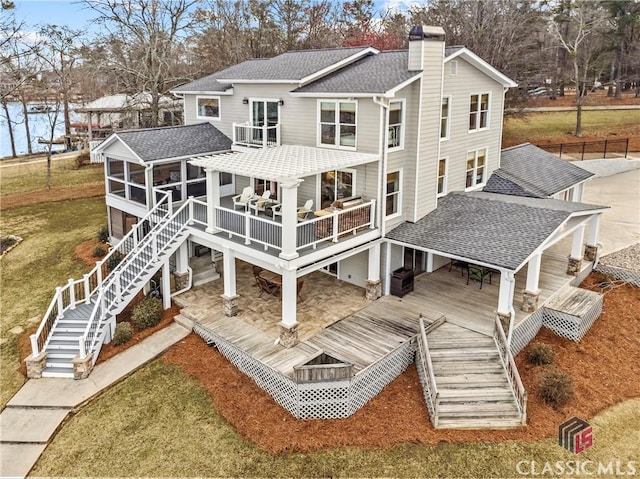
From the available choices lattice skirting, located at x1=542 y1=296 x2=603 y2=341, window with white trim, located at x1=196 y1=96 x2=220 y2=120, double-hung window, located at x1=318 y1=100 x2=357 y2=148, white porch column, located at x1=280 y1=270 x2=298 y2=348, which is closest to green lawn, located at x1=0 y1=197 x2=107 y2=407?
white porch column, located at x1=280 y1=270 x2=298 y2=348

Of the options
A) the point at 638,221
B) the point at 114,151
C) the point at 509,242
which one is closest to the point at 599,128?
the point at 638,221

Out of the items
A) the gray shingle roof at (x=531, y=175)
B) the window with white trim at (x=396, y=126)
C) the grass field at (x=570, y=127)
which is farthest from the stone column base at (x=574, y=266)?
the grass field at (x=570, y=127)

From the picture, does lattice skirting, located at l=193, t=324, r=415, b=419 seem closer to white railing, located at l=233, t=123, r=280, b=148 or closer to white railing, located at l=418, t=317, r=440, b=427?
white railing, located at l=418, t=317, r=440, b=427

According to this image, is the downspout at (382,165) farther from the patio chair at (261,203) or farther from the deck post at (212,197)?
the deck post at (212,197)

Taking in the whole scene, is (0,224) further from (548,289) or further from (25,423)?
(548,289)

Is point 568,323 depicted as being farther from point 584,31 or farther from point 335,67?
point 584,31

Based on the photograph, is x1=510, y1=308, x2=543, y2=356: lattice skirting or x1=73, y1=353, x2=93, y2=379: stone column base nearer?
x1=73, y1=353, x2=93, y2=379: stone column base
